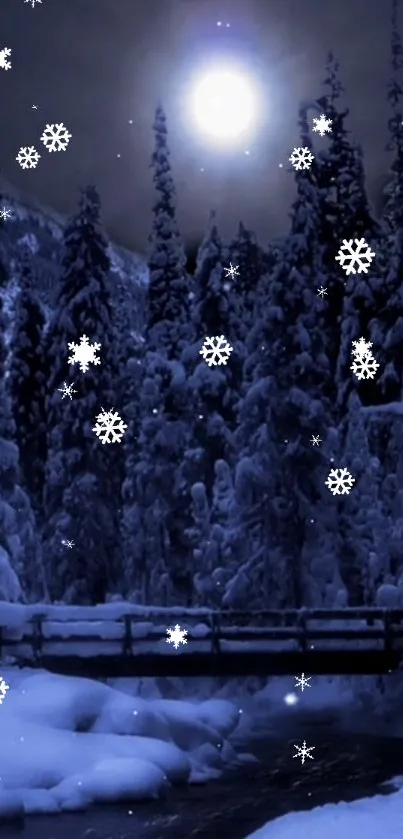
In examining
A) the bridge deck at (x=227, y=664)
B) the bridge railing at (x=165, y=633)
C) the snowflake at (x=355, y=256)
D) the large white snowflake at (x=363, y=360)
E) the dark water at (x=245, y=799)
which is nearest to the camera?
the dark water at (x=245, y=799)

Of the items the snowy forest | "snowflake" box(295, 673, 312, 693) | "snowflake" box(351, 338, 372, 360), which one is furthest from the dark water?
"snowflake" box(295, 673, 312, 693)

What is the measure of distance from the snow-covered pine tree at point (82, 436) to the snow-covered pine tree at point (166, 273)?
5.14 feet

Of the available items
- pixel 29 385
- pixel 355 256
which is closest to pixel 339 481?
pixel 29 385

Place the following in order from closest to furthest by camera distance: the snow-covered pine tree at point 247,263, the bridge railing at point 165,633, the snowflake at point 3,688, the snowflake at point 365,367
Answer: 1. the snowflake at point 365,367
2. the snowflake at point 3,688
3. the bridge railing at point 165,633
4. the snow-covered pine tree at point 247,263

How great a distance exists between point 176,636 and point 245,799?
4663 millimetres

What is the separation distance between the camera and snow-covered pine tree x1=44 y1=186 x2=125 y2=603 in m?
36.8

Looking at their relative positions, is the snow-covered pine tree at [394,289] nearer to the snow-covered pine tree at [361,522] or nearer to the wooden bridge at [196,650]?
the snow-covered pine tree at [361,522]

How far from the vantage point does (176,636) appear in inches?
860

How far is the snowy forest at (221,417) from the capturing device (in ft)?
106

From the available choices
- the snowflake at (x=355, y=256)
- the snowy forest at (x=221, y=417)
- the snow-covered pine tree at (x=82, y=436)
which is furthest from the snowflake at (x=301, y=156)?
the snow-covered pine tree at (x=82, y=436)

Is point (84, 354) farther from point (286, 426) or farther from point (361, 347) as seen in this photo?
point (361, 347)

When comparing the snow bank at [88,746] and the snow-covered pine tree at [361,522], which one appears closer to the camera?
the snow bank at [88,746]

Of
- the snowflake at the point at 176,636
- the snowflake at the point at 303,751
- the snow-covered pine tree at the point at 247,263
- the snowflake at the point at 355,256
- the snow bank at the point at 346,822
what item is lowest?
the snow bank at the point at 346,822

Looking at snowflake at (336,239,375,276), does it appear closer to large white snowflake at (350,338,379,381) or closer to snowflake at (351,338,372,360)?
snowflake at (351,338,372,360)
